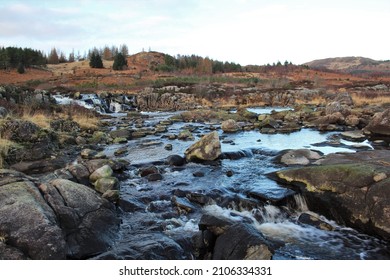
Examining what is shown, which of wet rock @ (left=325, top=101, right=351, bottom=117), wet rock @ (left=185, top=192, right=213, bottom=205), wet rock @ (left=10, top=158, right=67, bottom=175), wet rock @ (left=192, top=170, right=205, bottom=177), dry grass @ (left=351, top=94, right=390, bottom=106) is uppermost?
dry grass @ (left=351, top=94, right=390, bottom=106)

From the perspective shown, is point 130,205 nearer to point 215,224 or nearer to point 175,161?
point 215,224

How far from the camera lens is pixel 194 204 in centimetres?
758

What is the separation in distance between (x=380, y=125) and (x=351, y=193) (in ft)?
34.0

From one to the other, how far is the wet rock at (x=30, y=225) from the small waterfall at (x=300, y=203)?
Result: 16.7ft

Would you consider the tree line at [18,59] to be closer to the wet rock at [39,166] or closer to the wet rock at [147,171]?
the wet rock at [39,166]

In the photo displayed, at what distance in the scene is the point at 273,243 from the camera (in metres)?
5.70

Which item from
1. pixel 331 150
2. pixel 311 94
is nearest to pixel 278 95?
pixel 311 94

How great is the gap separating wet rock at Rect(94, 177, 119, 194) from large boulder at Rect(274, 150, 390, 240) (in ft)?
15.0

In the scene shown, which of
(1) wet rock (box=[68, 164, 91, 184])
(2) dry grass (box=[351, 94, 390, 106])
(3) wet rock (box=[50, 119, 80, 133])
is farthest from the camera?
(2) dry grass (box=[351, 94, 390, 106])

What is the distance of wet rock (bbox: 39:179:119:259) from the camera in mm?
5211

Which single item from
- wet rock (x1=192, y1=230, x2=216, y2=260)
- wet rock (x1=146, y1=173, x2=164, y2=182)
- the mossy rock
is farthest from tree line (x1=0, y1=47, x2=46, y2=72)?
wet rock (x1=192, y1=230, x2=216, y2=260)

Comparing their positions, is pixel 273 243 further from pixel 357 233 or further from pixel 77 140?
pixel 77 140

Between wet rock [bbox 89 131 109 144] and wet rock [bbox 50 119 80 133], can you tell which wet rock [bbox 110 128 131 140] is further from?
wet rock [bbox 50 119 80 133]

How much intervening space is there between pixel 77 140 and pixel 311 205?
1088 cm
